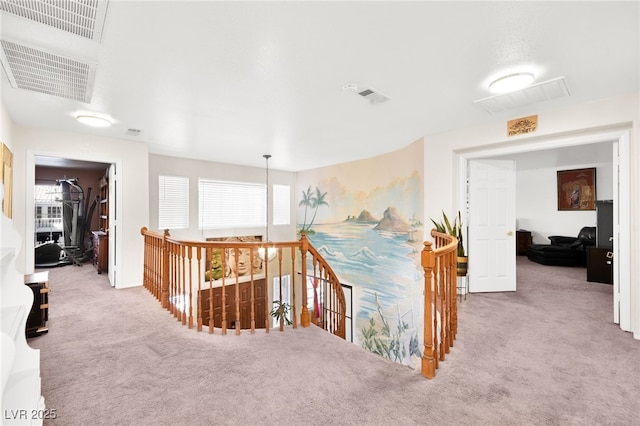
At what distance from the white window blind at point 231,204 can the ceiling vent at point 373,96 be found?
481 cm

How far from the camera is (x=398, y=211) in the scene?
5.78 meters

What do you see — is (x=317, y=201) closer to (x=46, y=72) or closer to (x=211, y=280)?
(x=211, y=280)

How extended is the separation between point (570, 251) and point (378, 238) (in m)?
4.19

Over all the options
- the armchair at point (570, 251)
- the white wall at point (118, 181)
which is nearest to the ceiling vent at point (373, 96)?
the white wall at point (118, 181)

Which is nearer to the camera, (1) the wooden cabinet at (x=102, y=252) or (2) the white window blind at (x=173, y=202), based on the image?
→ (1) the wooden cabinet at (x=102, y=252)

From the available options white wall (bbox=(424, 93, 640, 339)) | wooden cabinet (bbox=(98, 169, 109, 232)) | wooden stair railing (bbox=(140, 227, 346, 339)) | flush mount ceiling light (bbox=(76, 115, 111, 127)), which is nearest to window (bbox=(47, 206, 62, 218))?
wooden cabinet (bbox=(98, 169, 109, 232))

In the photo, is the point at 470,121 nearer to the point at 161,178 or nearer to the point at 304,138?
the point at 304,138

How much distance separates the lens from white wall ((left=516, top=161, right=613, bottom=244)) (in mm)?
7034

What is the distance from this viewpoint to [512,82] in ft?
8.57

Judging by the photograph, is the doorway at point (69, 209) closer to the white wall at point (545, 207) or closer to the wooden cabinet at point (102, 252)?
the wooden cabinet at point (102, 252)

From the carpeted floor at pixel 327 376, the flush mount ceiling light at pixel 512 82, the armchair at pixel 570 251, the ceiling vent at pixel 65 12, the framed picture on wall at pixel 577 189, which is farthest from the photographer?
the framed picture on wall at pixel 577 189

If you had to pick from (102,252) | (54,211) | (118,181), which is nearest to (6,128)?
(118,181)

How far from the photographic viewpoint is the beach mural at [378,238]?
531 centimetres

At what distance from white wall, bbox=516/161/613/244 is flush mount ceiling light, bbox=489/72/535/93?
6.27 metres
